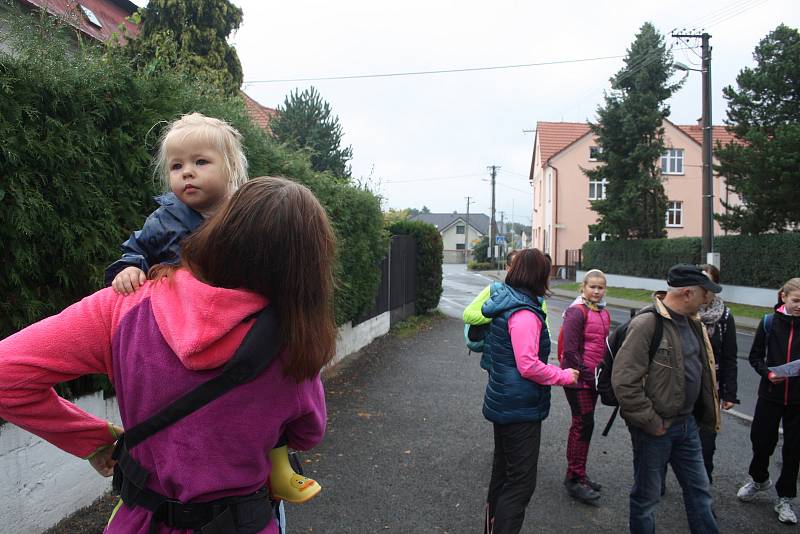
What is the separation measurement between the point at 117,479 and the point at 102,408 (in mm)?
2921

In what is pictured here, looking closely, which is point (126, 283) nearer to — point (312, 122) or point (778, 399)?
point (778, 399)

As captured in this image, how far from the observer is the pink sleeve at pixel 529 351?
11.8ft

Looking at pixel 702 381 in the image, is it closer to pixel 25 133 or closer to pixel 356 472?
pixel 356 472

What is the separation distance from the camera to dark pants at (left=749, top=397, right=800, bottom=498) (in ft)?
14.4

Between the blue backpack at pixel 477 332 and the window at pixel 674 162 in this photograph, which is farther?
the window at pixel 674 162

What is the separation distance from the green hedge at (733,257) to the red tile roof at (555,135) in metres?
16.4

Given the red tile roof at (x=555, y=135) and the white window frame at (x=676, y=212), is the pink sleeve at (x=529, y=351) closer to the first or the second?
the white window frame at (x=676, y=212)

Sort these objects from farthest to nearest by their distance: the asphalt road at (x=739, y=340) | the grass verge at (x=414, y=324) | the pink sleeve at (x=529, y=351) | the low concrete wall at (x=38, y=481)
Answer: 1. the grass verge at (x=414, y=324)
2. the asphalt road at (x=739, y=340)
3. the pink sleeve at (x=529, y=351)
4. the low concrete wall at (x=38, y=481)

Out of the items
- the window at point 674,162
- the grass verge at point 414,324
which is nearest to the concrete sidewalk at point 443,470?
the grass verge at point 414,324

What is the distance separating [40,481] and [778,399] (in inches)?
204

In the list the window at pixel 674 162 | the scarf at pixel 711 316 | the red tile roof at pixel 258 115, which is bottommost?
the scarf at pixel 711 316

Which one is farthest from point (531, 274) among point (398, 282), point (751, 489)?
point (398, 282)

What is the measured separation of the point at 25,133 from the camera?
3096mm

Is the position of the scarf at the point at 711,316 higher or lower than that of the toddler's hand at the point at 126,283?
lower
